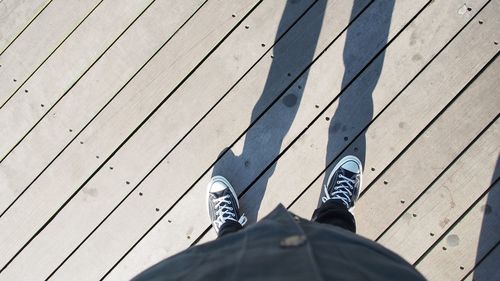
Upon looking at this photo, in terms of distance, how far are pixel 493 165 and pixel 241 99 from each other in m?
1.13

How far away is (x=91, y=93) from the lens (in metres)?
2.17

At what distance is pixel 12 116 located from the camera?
86.6 inches

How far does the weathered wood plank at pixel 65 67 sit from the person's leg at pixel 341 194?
1.08 meters

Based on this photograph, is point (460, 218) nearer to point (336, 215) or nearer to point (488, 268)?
point (488, 268)

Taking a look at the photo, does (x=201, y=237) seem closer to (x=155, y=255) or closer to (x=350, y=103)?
(x=155, y=255)

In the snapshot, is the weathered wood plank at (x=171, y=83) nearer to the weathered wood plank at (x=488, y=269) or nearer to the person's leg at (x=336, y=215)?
the person's leg at (x=336, y=215)

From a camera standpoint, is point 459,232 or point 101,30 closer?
point 459,232

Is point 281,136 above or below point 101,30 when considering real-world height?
above

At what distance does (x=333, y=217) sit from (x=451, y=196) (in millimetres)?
540

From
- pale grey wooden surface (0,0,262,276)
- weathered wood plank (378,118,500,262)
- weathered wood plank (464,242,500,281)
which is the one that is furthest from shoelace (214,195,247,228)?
weathered wood plank (464,242,500,281)

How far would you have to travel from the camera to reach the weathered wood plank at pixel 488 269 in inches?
79.0

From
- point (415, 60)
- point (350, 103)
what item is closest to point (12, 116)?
point (350, 103)

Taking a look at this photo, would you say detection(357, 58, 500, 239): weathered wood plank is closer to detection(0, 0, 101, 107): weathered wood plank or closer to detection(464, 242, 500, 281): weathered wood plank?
detection(464, 242, 500, 281): weathered wood plank

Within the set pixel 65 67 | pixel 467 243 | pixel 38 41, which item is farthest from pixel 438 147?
pixel 38 41
